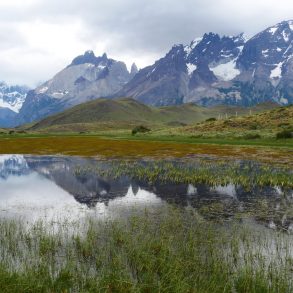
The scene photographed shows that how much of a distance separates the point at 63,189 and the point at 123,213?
1314 centimetres

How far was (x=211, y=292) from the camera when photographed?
13.8 meters

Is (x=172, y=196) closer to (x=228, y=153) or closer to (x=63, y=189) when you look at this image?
(x=63, y=189)

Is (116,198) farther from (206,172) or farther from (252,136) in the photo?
(252,136)

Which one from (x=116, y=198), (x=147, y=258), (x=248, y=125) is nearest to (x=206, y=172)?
(x=116, y=198)

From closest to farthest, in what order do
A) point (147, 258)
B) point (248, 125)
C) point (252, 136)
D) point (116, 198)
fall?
point (147, 258) < point (116, 198) < point (252, 136) < point (248, 125)

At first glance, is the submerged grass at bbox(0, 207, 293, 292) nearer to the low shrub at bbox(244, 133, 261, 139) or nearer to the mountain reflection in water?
the mountain reflection in water

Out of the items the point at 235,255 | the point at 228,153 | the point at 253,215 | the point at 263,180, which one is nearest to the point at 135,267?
the point at 235,255

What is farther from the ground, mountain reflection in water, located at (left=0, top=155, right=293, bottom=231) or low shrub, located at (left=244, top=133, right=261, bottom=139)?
low shrub, located at (left=244, top=133, right=261, bottom=139)

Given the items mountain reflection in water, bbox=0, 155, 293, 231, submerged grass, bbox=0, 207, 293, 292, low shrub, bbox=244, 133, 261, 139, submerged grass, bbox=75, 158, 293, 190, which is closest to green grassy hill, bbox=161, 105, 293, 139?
low shrub, bbox=244, 133, 261, 139

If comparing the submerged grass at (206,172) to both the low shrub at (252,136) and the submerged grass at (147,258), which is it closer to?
the submerged grass at (147,258)

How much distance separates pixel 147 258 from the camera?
16.8 metres

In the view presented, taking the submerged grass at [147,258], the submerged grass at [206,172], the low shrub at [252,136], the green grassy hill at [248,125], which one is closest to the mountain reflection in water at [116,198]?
the submerged grass at [206,172]

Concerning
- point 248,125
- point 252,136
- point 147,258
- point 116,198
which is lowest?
point 116,198

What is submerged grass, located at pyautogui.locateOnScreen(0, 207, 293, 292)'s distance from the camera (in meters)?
14.4
